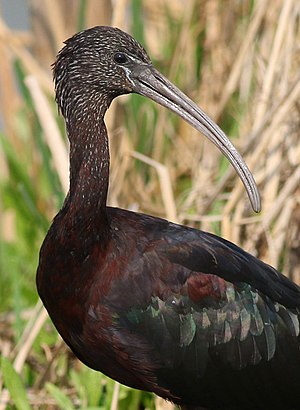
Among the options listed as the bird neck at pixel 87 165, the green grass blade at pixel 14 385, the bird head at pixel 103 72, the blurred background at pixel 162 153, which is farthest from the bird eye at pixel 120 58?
the green grass blade at pixel 14 385

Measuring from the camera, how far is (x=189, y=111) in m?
4.12

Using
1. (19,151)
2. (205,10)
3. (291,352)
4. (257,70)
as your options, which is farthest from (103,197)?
(19,151)

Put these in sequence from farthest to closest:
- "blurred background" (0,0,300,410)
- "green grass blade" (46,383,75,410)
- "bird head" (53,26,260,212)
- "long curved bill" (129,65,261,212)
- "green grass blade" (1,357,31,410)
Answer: "blurred background" (0,0,300,410) < "green grass blade" (46,383,75,410) < "green grass blade" (1,357,31,410) < "bird head" (53,26,260,212) < "long curved bill" (129,65,261,212)

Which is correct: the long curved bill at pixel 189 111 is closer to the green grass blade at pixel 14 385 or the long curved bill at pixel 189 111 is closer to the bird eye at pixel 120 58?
the bird eye at pixel 120 58

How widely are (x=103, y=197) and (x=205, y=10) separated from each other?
2644mm

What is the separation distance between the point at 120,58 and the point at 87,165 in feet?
1.29

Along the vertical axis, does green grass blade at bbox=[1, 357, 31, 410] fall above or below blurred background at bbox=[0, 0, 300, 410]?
below

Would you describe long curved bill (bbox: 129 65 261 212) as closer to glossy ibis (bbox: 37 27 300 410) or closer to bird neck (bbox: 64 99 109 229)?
glossy ibis (bbox: 37 27 300 410)

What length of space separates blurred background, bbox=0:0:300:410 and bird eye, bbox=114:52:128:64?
128cm

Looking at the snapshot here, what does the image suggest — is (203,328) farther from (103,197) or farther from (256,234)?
(256,234)

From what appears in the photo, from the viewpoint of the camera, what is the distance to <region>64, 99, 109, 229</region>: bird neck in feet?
13.9

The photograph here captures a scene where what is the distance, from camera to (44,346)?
18.5 ft

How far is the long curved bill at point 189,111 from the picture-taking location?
4.02 meters

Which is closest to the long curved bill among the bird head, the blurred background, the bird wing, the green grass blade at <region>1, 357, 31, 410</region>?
the bird head
